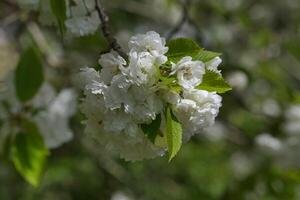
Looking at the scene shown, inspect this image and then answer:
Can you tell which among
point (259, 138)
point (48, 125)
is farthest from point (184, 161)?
point (48, 125)

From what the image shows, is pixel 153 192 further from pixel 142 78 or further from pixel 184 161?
pixel 142 78

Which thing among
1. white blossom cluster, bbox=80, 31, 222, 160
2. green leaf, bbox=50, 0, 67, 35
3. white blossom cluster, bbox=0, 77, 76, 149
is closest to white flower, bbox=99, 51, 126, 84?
white blossom cluster, bbox=80, 31, 222, 160

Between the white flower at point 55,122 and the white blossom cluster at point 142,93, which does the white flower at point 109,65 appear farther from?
the white flower at point 55,122

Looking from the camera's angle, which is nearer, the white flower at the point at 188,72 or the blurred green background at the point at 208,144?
the white flower at the point at 188,72

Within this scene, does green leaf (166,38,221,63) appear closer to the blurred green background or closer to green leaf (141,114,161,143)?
green leaf (141,114,161,143)

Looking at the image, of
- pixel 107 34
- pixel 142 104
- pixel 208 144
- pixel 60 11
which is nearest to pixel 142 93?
pixel 142 104

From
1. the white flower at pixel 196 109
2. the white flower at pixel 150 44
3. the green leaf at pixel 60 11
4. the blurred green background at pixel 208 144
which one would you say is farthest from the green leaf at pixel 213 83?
the blurred green background at pixel 208 144
